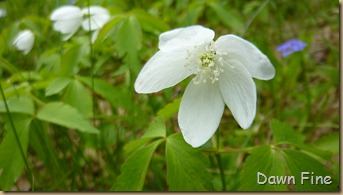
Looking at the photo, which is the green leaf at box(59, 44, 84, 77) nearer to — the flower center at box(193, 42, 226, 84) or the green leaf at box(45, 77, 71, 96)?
the green leaf at box(45, 77, 71, 96)

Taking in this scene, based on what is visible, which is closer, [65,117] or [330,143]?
[65,117]

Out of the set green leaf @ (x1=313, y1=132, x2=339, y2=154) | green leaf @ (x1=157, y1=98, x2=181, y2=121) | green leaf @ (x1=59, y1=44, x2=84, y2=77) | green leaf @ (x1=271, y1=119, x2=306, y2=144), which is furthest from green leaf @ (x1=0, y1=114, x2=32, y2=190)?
green leaf @ (x1=313, y1=132, x2=339, y2=154)

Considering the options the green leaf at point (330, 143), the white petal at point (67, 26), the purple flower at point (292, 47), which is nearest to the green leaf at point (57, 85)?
the white petal at point (67, 26)

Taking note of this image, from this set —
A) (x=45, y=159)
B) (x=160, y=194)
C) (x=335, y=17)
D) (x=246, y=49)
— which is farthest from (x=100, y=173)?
(x=335, y=17)

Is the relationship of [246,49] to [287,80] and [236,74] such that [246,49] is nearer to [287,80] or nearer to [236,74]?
[236,74]

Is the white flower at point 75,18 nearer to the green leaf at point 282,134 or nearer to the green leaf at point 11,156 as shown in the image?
the green leaf at point 11,156

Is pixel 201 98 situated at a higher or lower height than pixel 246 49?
lower

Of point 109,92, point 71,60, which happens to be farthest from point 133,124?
point 71,60

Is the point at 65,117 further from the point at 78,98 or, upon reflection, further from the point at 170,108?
the point at 170,108
